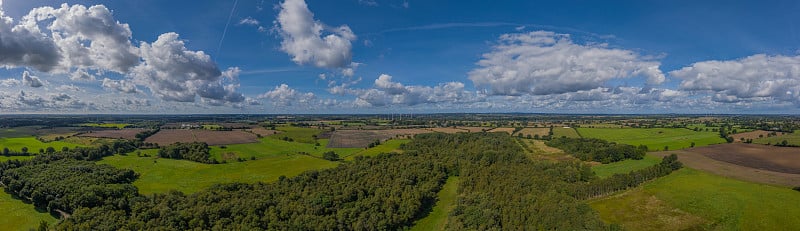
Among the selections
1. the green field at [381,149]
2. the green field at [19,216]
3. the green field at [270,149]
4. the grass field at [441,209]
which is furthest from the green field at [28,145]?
the grass field at [441,209]

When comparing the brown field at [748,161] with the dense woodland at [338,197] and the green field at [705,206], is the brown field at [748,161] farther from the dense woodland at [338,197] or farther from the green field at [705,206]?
the dense woodland at [338,197]

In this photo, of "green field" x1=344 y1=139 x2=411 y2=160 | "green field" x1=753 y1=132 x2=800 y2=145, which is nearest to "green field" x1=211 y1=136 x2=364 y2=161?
"green field" x1=344 y1=139 x2=411 y2=160

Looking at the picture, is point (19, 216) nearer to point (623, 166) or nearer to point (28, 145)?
point (28, 145)

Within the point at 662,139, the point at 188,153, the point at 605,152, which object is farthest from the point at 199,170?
the point at 662,139

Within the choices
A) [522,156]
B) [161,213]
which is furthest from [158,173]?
[522,156]

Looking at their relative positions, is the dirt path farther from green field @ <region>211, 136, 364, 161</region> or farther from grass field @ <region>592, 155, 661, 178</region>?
green field @ <region>211, 136, 364, 161</region>

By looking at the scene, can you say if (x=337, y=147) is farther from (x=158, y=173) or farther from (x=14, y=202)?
Answer: (x=14, y=202)
